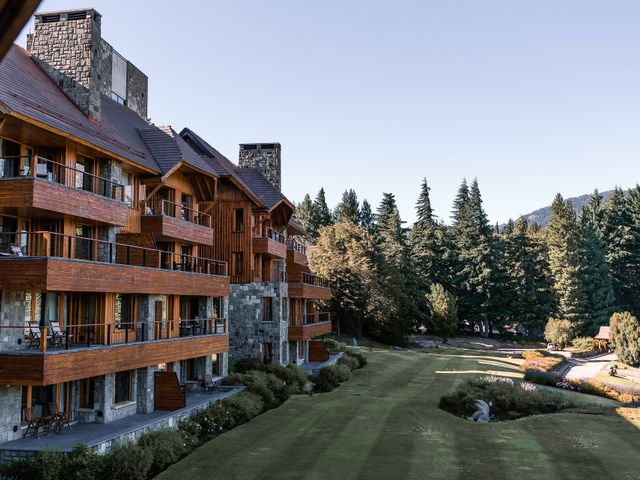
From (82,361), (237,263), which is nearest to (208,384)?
(237,263)

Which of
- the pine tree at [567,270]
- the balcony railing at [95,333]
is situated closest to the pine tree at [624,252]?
the pine tree at [567,270]

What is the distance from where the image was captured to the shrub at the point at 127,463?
16906 mm

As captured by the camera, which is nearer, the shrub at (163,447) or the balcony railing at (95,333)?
the shrub at (163,447)

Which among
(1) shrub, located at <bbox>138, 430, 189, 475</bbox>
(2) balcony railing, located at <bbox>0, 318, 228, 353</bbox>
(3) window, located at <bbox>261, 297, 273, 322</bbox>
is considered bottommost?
(1) shrub, located at <bbox>138, 430, 189, 475</bbox>

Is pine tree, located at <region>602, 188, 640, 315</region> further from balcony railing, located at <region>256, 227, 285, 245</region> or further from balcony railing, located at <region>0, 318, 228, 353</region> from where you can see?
balcony railing, located at <region>0, 318, 228, 353</region>

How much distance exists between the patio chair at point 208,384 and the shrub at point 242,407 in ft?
10.3

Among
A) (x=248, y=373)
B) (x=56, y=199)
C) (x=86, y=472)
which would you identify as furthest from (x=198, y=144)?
(x=86, y=472)

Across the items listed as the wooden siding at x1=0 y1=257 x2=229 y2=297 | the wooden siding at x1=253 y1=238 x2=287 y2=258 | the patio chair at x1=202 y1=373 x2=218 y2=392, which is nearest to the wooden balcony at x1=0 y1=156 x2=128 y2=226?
the wooden siding at x1=0 y1=257 x2=229 y2=297

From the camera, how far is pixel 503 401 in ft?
100

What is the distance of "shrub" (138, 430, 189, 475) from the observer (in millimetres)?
18656

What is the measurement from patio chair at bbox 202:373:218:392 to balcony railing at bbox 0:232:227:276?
598cm

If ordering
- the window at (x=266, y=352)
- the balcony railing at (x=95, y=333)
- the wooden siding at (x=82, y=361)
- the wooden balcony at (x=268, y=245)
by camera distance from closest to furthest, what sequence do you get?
1. the wooden siding at (x=82, y=361)
2. the balcony railing at (x=95, y=333)
3. the wooden balcony at (x=268, y=245)
4. the window at (x=266, y=352)

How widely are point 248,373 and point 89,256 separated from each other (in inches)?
480

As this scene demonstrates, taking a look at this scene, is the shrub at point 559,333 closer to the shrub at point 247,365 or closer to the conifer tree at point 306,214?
the conifer tree at point 306,214
